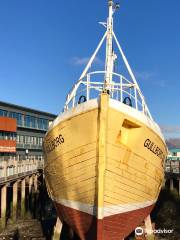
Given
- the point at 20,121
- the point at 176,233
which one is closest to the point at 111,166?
the point at 176,233

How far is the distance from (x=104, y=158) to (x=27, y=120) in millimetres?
41869

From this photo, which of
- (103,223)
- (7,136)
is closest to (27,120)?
(7,136)

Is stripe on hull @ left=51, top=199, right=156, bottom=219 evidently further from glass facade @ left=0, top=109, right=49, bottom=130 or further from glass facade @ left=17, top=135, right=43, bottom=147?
glass facade @ left=17, top=135, right=43, bottom=147

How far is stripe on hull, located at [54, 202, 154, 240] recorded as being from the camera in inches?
508

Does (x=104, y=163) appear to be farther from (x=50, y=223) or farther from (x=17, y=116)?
(x=17, y=116)

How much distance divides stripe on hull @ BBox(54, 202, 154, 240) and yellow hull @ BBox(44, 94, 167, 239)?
0.59 ft

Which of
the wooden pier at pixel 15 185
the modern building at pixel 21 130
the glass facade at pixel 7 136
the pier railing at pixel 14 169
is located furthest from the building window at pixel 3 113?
the pier railing at pixel 14 169

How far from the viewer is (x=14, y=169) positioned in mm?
25281

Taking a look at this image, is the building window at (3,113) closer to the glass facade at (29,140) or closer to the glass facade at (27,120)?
the glass facade at (27,120)

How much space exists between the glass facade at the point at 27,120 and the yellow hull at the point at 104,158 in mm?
32559

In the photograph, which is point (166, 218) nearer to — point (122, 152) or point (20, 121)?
point (122, 152)

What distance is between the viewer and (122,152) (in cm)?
1295

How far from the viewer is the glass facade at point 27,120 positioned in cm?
4690

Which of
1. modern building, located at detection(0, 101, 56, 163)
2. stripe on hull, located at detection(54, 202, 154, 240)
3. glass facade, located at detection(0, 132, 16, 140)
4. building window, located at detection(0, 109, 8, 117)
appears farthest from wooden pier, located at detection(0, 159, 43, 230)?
building window, located at detection(0, 109, 8, 117)
